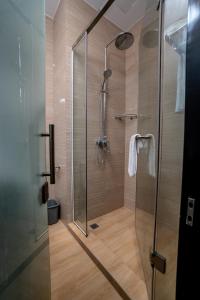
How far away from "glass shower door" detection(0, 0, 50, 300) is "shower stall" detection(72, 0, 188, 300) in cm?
77

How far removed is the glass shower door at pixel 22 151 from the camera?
0.59 m

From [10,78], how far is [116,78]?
2.04 m

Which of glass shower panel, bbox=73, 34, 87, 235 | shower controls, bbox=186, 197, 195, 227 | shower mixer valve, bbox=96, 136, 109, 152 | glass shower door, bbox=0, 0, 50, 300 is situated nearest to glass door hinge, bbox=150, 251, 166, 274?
shower controls, bbox=186, 197, 195, 227

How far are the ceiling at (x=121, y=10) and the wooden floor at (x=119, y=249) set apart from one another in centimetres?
287

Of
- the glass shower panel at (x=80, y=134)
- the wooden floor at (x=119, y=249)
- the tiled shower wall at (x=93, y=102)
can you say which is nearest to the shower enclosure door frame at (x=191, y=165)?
the wooden floor at (x=119, y=249)

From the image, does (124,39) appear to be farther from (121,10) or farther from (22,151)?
(22,151)

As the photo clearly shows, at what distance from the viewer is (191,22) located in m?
0.55

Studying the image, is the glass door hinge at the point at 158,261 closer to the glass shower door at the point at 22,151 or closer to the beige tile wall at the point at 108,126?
the glass shower door at the point at 22,151

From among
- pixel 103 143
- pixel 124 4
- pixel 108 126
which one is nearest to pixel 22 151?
pixel 103 143

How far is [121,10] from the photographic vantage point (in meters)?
2.02

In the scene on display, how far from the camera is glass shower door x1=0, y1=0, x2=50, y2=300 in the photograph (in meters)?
0.59

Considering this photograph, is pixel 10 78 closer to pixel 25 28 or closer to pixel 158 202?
pixel 25 28

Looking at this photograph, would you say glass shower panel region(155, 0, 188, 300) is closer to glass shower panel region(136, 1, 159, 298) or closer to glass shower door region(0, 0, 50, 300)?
glass shower panel region(136, 1, 159, 298)

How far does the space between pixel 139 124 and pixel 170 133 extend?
2.98 feet
